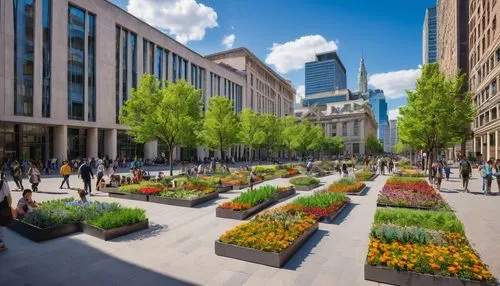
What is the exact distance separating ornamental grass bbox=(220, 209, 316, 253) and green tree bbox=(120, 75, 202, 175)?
728 inches

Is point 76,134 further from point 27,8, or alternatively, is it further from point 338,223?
point 338,223

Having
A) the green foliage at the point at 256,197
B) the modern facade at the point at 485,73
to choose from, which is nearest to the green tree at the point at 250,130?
the green foliage at the point at 256,197

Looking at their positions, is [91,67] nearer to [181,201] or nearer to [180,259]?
[181,201]

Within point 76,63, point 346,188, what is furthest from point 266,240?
point 76,63

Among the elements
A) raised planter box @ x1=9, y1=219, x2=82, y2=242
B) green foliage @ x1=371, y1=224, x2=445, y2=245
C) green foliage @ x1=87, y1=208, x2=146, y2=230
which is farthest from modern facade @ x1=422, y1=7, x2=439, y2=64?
raised planter box @ x1=9, y1=219, x2=82, y2=242

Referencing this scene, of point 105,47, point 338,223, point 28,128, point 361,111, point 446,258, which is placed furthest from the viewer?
point 361,111

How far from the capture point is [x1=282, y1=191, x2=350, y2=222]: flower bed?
10.1 metres

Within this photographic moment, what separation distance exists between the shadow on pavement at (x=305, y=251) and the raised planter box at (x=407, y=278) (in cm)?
155

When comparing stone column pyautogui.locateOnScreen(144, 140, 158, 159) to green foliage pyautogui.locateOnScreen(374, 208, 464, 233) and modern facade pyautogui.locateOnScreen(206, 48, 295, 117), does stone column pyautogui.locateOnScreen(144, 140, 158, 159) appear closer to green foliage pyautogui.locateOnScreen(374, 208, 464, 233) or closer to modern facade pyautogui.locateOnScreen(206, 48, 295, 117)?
modern facade pyautogui.locateOnScreen(206, 48, 295, 117)

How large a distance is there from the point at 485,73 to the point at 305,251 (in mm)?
47042

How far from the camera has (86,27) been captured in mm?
37750

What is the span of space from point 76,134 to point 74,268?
1564 inches

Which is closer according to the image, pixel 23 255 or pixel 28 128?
pixel 23 255

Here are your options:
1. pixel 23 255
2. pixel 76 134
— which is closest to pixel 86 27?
pixel 76 134
